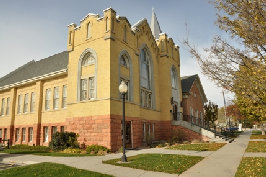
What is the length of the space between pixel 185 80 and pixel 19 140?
25448mm

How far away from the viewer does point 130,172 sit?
8.08m

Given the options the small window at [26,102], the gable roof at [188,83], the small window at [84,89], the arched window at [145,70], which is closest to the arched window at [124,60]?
the arched window at [145,70]

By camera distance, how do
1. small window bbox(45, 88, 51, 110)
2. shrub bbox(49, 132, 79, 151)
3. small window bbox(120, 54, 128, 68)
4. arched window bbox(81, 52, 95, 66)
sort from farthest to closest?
small window bbox(45, 88, 51, 110), small window bbox(120, 54, 128, 68), arched window bbox(81, 52, 95, 66), shrub bbox(49, 132, 79, 151)

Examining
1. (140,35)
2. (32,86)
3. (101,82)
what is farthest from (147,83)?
(32,86)

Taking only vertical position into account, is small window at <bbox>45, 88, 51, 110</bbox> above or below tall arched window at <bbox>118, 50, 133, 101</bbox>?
below

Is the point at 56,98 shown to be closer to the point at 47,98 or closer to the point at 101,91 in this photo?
the point at 47,98

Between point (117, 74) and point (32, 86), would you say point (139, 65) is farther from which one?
point (32, 86)

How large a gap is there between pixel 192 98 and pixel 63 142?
2289cm

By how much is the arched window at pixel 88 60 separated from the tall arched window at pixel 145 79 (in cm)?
587

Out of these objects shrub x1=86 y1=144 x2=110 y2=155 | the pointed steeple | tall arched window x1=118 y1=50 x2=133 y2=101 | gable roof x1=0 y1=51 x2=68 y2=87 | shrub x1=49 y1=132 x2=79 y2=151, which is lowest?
shrub x1=86 y1=144 x2=110 y2=155

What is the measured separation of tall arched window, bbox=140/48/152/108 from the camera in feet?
70.3

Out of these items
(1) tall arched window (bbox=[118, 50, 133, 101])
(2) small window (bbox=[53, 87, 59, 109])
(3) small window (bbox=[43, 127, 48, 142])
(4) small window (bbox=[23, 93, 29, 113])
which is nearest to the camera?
(1) tall arched window (bbox=[118, 50, 133, 101])

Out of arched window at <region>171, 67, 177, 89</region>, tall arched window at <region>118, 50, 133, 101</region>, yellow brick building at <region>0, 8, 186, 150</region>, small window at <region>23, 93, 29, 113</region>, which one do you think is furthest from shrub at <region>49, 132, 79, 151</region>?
arched window at <region>171, 67, 177, 89</region>

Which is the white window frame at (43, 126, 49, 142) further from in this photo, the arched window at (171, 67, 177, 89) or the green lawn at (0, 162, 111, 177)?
the arched window at (171, 67, 177, 89)
